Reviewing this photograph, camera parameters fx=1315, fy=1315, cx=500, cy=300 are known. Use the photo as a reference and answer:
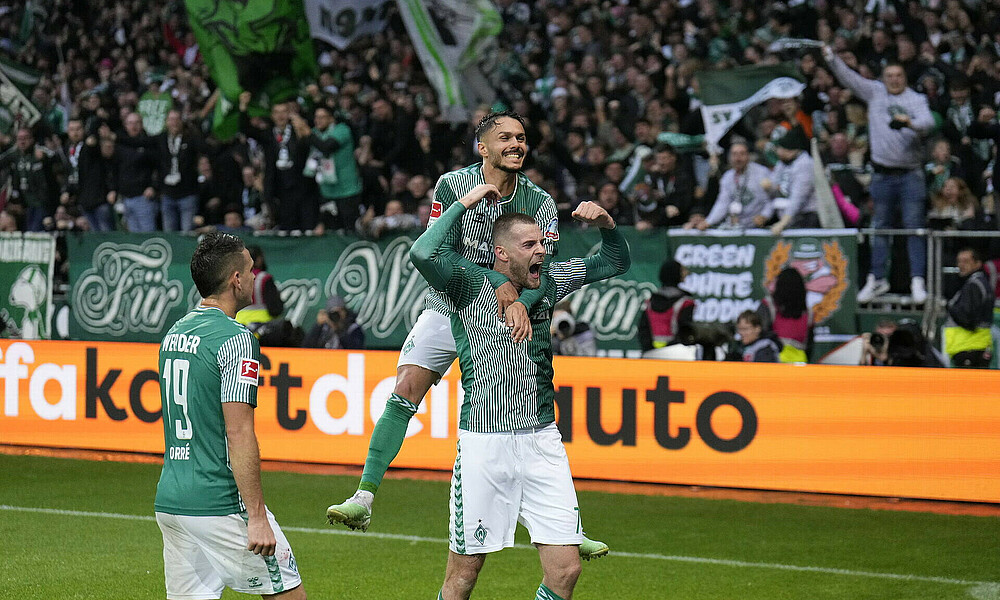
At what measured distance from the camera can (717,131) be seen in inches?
569

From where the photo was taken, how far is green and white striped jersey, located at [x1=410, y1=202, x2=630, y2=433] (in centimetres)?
520

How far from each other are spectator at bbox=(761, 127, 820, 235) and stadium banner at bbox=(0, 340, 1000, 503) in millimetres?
2807

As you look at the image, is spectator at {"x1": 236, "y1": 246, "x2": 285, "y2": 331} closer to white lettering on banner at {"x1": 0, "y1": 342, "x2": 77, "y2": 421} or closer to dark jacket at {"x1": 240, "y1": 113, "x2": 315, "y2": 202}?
dark jacket at {"x1": 240, "y1": 113, "x2": 315, "y2": 202}

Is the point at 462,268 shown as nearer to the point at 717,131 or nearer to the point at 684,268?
the point at 684,268

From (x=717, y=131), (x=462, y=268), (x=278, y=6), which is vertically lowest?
(x=462, y=268)

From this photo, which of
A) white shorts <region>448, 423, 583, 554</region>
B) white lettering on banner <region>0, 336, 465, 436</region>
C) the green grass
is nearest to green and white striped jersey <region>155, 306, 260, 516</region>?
white shorts <region>448, 423, 583, 554</region>

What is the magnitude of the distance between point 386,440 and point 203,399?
1932 mm

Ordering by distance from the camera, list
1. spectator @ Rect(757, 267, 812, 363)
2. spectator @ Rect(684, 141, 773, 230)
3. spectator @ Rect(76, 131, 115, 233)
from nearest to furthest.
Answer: spectator @ Rect(757, 267, 812, 363)
spectator @ Rect(684, 141, 773, 230)
spectator @ Rect(76, 131, 115, 233)

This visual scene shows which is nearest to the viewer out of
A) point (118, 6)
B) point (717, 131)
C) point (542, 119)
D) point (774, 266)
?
point (774, 266)

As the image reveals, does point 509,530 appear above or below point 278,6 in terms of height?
below

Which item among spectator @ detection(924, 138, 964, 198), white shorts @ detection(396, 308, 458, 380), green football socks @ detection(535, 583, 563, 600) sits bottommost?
green football socks @ detection(535, 583, 563, 600)

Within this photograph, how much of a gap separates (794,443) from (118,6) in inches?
728

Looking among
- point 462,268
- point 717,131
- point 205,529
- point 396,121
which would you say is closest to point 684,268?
point 717,131

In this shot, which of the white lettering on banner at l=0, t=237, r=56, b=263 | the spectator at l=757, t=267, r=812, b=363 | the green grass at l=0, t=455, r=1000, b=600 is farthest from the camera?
the white lettering on banner at l=0, t=237, r=56, b=263
